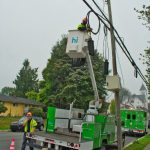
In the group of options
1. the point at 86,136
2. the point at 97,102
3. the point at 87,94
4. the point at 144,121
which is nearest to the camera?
the point at 86,136

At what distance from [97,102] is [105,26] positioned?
129 inches

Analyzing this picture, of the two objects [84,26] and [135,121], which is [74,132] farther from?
[135,121]

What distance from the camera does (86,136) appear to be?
1312 cm

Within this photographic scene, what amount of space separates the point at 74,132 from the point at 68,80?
4189cm

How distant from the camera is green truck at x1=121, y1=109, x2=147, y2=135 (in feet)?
128

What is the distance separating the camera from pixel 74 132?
15.0 meters

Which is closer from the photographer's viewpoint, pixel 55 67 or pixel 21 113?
pixel 55 67

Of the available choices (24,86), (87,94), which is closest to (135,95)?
(24,86)

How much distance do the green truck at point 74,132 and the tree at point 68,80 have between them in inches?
1318

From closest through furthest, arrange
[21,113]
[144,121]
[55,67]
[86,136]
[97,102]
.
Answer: [86,136] < [97,102] < [144,121] < [55,67] < [21,113]

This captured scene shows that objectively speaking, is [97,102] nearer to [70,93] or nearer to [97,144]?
[97,144]

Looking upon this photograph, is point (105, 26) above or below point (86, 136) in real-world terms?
above

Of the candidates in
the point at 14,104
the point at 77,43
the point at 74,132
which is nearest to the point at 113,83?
the point at 77,43

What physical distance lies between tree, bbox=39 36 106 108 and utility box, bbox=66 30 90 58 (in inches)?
1341
